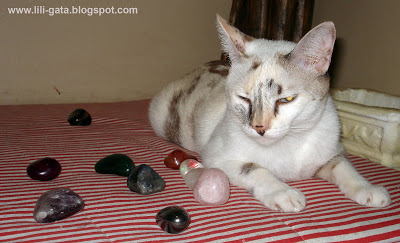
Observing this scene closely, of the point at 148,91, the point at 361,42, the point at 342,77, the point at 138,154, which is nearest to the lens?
the point at 138,154

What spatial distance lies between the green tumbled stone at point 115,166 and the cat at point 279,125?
33cm

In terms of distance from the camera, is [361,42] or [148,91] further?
[148,91]

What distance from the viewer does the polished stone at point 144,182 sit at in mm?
1284

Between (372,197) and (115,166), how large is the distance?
3.20 ft

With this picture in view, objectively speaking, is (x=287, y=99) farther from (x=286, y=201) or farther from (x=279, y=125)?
(x=286, y=201)

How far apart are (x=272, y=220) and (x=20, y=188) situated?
911 mm

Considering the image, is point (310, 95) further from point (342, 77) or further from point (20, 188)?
point (342, 77)

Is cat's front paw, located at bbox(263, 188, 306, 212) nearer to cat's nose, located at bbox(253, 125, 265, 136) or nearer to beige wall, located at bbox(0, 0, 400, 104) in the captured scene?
cat's nose, located at bbox(253, 125, 265, 136)

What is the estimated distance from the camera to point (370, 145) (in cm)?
180

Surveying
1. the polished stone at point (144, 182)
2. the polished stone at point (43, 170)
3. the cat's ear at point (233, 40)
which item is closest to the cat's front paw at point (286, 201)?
the polished stone at point (144, 182)

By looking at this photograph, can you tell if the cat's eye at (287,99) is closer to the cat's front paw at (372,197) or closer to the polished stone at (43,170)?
the cat's front paw at (372,197)

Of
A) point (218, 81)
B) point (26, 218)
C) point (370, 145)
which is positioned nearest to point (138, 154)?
point (218, 81)

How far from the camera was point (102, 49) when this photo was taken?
10.1ft

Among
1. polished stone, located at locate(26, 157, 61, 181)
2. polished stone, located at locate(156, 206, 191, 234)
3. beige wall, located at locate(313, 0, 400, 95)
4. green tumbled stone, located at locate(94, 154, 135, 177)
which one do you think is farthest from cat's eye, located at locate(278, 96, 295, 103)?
beige wall, located at locate(313, 0, 400, 95)
